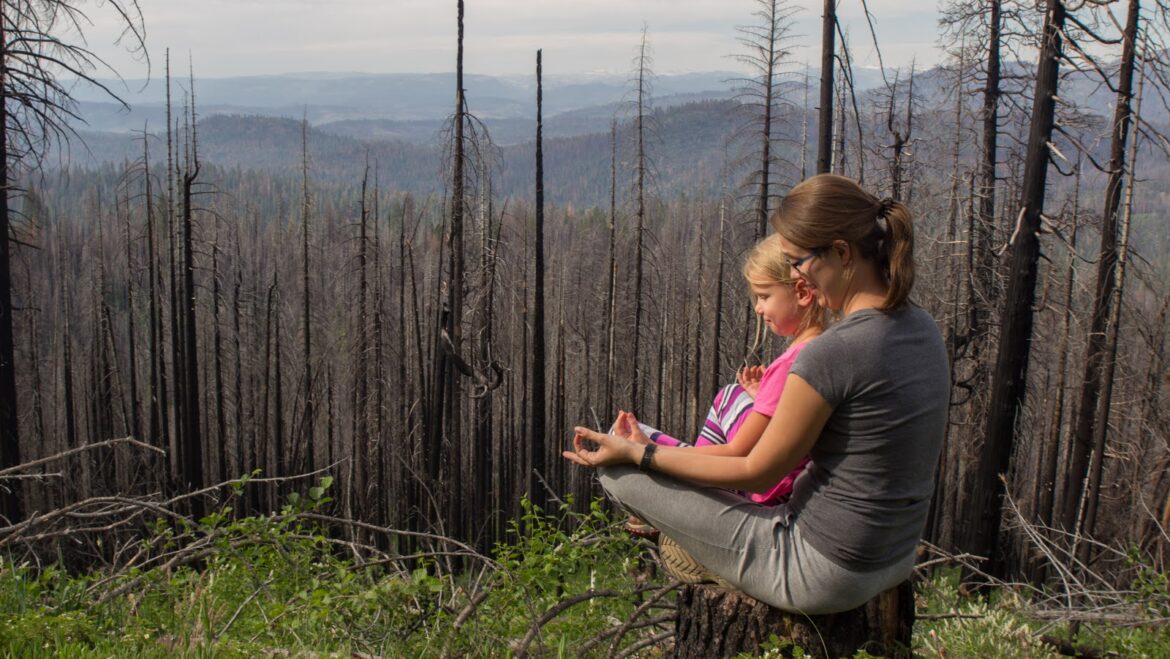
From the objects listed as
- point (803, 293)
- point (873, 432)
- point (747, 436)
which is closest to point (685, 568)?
point (747, 436)

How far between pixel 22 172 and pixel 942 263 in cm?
1702

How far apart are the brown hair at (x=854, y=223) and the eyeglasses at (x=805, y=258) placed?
0.02 meters

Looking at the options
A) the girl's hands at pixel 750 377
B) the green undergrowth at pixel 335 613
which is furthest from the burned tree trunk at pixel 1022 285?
the girl's hands at pixel 750 377

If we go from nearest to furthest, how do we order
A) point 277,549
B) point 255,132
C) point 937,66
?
1. point 277,549
2. point 937,66
3. point 255,132

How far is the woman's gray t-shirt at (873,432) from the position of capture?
7.93ft

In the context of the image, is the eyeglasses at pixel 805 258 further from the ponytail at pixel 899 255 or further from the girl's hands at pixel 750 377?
the girl's hands at pixel 750 377

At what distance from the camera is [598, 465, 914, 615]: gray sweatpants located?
262 centimetres

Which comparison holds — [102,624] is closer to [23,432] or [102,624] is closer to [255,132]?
[23,432]

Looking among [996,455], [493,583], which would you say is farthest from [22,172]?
[996,455]

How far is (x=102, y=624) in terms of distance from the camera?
3.48m

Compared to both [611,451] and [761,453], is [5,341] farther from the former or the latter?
[761,453]

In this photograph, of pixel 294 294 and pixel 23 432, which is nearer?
pixel 23 432

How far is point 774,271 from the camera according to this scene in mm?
2754

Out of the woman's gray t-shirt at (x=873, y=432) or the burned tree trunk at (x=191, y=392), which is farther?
the burned tree trunk at (x=191, y=392)
